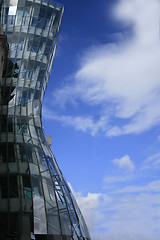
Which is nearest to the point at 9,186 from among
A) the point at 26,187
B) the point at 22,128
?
the point at 26,187

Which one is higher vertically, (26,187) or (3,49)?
(3,49)

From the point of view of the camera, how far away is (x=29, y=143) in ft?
93.4

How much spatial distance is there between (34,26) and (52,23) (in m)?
2.47

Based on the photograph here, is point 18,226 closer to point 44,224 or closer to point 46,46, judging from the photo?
point 44,224

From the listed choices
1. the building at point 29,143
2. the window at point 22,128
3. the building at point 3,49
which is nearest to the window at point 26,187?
the building at point 29,143

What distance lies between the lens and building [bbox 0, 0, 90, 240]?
75.3ft

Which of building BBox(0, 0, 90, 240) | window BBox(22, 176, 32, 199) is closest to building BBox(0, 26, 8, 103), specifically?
building BBox(0, 0, 90, 240)

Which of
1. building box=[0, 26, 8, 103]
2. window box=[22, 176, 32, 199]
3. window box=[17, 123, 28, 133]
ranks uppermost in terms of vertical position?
building box=[0, 26, 8, 103]

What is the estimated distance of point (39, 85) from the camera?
108ft

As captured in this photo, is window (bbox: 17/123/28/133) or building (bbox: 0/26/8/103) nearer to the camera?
building (bbox: 0/26/8/103)

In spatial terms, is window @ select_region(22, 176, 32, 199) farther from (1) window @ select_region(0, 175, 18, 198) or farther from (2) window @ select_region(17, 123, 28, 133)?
(2) window @ select_region(17, 123, 28, 133)

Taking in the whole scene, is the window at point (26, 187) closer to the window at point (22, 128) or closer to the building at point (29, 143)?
the building at point (29, 143)

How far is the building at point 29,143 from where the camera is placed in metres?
22.9

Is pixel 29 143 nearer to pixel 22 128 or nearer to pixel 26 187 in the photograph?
pixel 22 128
